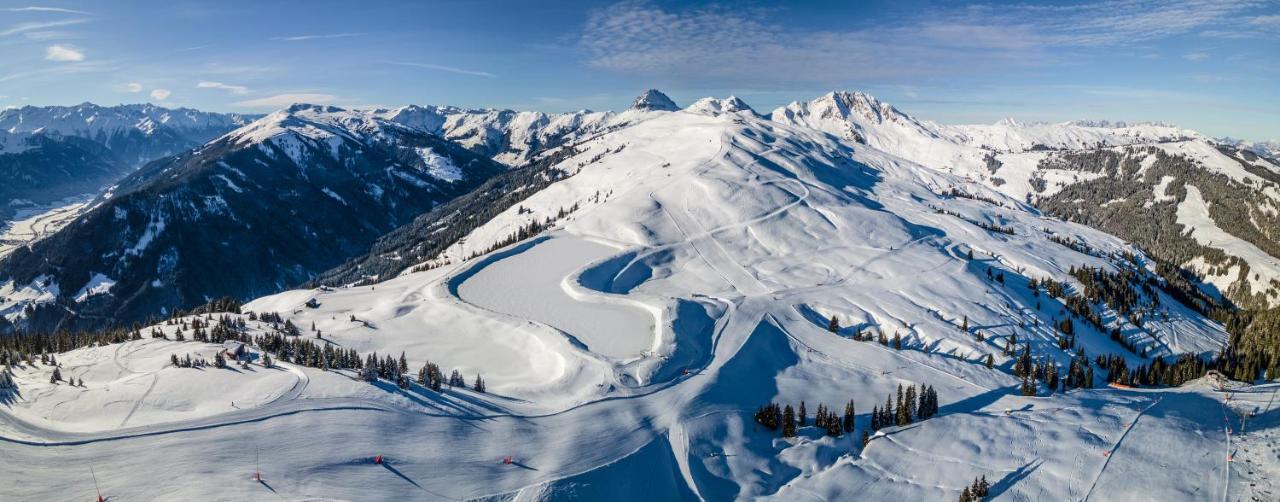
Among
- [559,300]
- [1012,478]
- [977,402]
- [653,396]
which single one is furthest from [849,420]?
[559,300]

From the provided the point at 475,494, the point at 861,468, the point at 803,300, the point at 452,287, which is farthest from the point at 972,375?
the point at 452,287

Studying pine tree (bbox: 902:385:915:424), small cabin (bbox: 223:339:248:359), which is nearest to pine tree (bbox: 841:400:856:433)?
pine tree (bbox: 902:385:915:424)

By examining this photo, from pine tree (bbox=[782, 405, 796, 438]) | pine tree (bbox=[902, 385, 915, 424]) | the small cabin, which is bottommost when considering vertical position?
pine tree (bbox=[902, 385, 915, 424])

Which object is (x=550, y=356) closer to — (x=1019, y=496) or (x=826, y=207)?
(x=1019, y=496)

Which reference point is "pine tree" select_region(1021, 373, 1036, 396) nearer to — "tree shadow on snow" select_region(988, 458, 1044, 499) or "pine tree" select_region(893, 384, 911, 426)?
"tree shadow on snow" select_region(988, 458, 1044, 499)

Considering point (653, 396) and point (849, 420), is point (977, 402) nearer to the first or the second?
point (849, 420)

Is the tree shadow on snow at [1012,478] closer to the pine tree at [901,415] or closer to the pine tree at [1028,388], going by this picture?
the pine tree at [901,415]

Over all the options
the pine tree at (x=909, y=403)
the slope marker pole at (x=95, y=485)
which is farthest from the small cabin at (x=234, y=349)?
the pine tree at (x=909, y=403)
